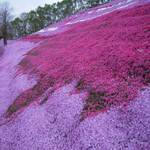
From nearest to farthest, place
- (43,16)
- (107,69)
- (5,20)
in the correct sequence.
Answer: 1. (107,69)
2. (5,20)
3. (43,16)

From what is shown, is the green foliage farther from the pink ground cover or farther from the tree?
the pink ground cover

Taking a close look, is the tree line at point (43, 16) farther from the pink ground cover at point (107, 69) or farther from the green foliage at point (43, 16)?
the pink ground cover at point (107, 69)

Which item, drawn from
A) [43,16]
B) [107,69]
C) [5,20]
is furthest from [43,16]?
[107,69]

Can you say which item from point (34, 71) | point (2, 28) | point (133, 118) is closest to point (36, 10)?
point (2, 28)

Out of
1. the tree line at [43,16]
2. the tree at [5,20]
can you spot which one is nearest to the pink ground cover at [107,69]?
the tree at [5,20]

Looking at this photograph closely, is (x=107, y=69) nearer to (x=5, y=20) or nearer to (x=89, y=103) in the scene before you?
(x=89, y=103)

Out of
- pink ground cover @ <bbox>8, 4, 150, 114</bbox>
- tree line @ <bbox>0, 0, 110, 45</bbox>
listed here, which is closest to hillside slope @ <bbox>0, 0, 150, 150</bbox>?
pink ground cover @ <bbox>8, 4, 150, 114</bbox>

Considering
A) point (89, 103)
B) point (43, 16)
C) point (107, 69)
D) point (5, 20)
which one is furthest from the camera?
point (43, 16)

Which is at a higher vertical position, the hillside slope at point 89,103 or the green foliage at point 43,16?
the hillside slope at point 89,103
